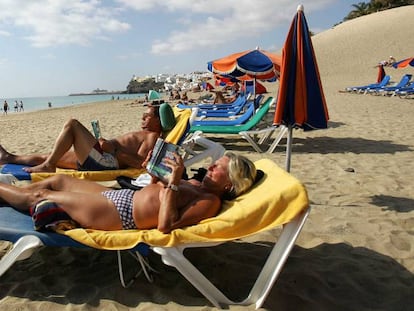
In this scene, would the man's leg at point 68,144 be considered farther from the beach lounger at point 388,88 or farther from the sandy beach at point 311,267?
the beach lounger at point 388,88

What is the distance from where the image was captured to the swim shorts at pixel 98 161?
4.22m

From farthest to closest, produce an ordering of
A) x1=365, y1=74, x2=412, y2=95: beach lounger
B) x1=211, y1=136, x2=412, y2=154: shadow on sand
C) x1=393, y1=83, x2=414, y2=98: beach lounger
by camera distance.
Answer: x1=365, y1=74, x2=412, y2=95: beach lounger
x1=393, y1=83, x2=414, y2=98: beach lounger
x1=211, y1=136, x2=412, y2=154: shadow on sand

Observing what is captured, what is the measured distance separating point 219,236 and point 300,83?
2.05 meters

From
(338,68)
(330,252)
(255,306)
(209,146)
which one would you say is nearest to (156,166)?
(255,306)

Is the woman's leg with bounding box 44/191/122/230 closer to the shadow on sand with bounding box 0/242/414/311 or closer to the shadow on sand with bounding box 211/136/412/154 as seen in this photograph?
the shadow on sand with bounding box 0/242/414/311

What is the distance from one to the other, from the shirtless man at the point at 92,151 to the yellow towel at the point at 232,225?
74.3 inches

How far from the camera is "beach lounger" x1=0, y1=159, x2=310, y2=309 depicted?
220 cm

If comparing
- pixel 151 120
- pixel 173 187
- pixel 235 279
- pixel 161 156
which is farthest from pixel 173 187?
pixel 151 120

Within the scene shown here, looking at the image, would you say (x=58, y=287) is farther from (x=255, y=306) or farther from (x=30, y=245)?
(x=255, y=306)

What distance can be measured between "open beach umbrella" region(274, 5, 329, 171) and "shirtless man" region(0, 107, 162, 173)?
5.05 feet

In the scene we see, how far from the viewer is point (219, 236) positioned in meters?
2.30

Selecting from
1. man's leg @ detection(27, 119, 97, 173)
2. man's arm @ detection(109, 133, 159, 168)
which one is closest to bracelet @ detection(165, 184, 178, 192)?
man's arm @ detection(109, 133, 159, 168)

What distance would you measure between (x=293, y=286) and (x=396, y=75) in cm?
3312

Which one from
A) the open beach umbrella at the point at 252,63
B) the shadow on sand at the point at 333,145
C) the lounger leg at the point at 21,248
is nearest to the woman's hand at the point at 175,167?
the lounger leg at the point at 21,248
